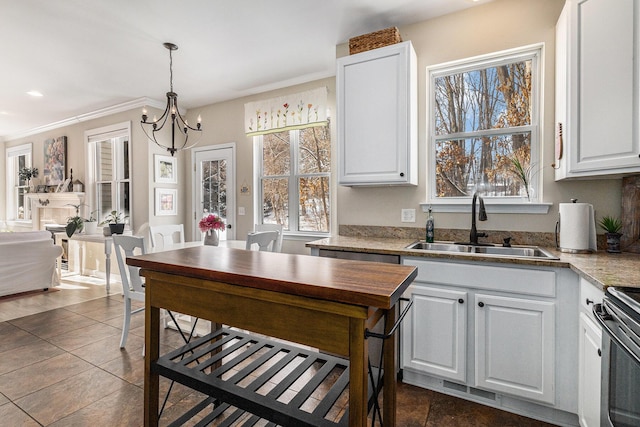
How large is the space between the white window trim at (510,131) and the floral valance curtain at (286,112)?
1352 millimetres

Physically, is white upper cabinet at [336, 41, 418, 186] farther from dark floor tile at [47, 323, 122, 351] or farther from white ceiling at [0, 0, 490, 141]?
dark floor tile at [47, 323, 122, 351]

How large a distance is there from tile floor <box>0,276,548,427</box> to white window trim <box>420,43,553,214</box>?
135 cm

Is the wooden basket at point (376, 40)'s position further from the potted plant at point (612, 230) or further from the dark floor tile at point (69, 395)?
the dark floor tile at point (69, 395)

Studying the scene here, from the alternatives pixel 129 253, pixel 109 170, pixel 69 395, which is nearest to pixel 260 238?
pixel 129 253

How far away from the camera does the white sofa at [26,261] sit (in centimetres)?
401

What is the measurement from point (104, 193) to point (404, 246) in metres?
5.29

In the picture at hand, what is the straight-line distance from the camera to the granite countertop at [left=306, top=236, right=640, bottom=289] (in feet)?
4.45

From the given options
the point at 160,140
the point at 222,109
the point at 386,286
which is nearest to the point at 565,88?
the point at 386,286

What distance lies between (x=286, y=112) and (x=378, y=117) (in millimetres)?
1688

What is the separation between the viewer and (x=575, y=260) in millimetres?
1754

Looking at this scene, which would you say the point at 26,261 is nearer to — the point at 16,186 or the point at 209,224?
the point at 209,224

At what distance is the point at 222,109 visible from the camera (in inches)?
183

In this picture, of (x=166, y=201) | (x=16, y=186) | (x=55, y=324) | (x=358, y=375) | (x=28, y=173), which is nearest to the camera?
(x=358, y=375)

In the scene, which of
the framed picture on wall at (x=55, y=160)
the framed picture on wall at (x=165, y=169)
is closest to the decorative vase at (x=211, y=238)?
the framed picture on wall at (x=165, y=169)
